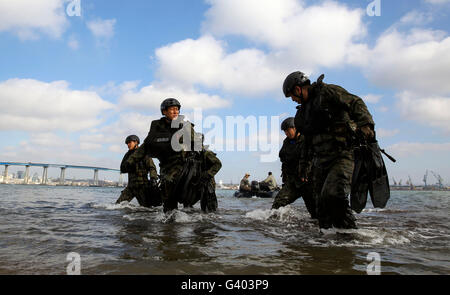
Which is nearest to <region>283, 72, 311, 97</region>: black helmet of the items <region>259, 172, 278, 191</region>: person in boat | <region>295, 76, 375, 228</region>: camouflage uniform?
<region>295, 76, 375, 228</region>: camouflage uniform

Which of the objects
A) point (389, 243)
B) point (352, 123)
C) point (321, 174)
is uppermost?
point (352, 123)

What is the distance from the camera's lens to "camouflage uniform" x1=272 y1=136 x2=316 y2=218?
273 inches

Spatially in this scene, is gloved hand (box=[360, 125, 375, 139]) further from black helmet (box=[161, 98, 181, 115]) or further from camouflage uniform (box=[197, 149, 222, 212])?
black helmet (box=[161, 98, 181, 115])

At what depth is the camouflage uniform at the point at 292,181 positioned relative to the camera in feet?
22.8

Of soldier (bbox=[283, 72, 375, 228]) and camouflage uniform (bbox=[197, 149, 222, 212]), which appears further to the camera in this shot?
camouflage uniform (bbox=[197, 149, 222, 212])

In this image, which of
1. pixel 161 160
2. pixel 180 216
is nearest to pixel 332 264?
pixel 180 216

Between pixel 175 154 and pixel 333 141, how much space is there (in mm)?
3293

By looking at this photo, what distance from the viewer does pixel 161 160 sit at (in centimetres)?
639

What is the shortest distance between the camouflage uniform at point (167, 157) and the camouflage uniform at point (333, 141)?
2841mm

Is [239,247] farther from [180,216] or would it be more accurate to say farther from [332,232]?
[180,216]

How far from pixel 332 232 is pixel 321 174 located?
83 centimetres

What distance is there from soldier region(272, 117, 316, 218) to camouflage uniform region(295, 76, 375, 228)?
2.61m
